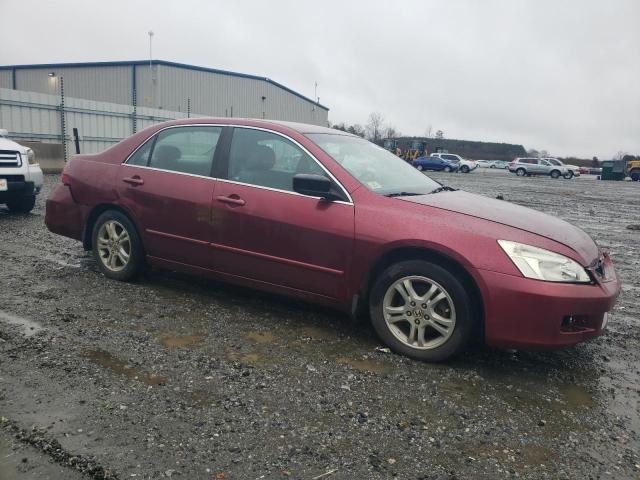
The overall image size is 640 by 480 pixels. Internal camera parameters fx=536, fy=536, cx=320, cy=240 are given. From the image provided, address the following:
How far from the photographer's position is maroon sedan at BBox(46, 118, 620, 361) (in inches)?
131

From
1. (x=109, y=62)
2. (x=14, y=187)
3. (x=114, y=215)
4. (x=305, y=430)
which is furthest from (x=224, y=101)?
(x=305, y=430)

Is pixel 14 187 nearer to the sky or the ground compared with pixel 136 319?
nearer to the sky

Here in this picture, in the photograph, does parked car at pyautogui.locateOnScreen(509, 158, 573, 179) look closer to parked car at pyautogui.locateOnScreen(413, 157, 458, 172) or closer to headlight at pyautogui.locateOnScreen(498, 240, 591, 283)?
parked car at pyautogui.locateOnScreen(413, 157, 458, 172)

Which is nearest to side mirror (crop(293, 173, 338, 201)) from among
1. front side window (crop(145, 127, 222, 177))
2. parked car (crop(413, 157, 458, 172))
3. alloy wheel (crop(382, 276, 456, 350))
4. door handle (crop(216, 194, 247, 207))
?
door handle (crop(216, 194, 247, 207))

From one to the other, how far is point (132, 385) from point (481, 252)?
2.23m

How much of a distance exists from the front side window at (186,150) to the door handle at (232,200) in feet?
1.00

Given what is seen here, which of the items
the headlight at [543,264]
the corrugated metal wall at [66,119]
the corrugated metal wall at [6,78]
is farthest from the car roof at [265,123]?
the corrugated metal wall at [6,78]

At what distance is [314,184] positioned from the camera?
382cm

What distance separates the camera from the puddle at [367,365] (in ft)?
11.1

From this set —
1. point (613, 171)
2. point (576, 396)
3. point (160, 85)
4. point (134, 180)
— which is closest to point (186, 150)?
point (134, 180)

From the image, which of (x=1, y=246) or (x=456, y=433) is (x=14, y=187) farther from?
(x=456, y=433)

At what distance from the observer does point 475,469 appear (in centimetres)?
243

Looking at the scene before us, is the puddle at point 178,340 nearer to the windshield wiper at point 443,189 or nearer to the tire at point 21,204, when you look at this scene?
the windshield wiper at point 443,189

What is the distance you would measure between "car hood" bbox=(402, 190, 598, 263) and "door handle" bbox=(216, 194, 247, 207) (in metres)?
1.28
